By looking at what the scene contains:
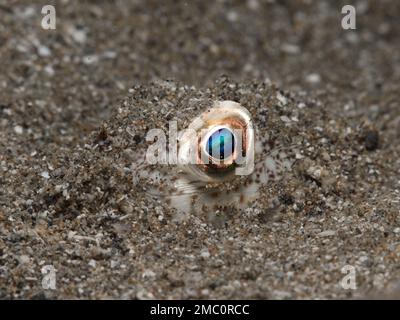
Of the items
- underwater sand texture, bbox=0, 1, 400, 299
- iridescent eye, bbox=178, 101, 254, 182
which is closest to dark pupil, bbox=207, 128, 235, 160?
iridescent eye, bbox=178, 101, 254, 182

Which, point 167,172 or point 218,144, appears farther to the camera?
point 167,172

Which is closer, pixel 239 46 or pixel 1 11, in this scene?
pixel 1 11

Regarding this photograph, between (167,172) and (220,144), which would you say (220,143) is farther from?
(167,172)

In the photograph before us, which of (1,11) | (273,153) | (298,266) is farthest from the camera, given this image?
(1,11)

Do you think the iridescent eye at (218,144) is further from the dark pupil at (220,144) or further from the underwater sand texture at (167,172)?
the underwater sand texture at (167,172)

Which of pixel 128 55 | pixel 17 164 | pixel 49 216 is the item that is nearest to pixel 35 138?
pixel 17 164

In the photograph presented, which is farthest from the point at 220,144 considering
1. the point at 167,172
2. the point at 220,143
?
the point at 167,172

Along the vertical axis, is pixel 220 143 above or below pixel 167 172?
above

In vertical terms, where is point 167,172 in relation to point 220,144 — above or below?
below
